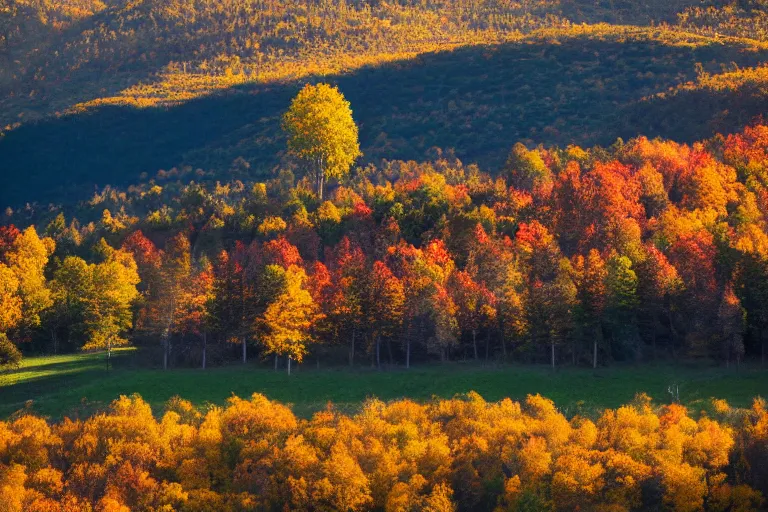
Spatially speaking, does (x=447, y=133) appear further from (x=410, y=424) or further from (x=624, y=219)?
(x=410, y=424)

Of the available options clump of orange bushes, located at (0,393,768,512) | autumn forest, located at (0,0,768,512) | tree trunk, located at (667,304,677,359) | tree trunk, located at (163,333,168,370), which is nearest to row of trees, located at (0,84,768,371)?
tree trunk, located at (667,304,677,359)

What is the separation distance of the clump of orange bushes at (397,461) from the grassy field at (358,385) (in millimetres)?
7032

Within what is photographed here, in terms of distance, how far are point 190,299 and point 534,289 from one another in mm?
34792

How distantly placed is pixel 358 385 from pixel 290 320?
1069 centimetres

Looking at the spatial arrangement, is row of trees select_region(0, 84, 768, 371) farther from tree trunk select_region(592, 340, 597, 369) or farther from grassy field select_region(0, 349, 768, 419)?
grassy field select_region(0, 349, 768, 419)

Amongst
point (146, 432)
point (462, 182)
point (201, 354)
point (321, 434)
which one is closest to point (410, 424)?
point (321, 434)

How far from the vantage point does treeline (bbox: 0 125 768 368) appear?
339ft

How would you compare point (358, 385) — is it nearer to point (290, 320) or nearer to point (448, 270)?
point (290, 320)

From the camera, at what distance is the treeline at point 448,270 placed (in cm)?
10331

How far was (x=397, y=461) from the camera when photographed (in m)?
81.4

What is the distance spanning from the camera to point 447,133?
7653 inches

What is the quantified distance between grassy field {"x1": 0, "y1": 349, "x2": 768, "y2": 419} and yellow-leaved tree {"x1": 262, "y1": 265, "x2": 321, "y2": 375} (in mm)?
2329

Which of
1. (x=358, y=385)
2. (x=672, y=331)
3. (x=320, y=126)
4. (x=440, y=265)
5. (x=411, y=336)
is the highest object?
(x=320, y=126)

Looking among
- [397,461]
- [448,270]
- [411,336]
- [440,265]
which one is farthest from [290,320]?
[397,461]
